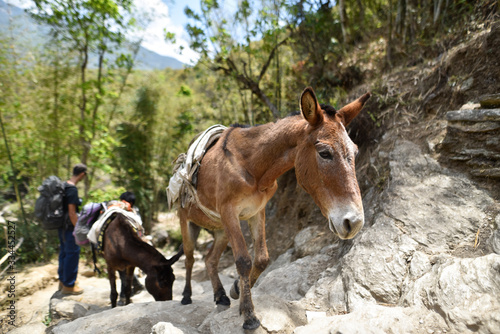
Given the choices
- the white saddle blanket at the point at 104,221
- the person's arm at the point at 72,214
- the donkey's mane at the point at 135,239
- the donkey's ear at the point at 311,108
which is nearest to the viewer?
the donkey's ear at the point at 311,108

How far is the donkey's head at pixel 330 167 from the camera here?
2.03 meters

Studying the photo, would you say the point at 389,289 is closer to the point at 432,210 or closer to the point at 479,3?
the point at 432,210

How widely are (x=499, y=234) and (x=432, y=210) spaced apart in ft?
2.31

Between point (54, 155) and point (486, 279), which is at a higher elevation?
point (54, 155)

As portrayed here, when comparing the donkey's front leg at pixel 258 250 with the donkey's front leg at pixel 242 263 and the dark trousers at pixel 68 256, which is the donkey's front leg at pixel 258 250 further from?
the dark trousers at pixel 68 256

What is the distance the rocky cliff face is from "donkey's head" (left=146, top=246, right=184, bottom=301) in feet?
2.47

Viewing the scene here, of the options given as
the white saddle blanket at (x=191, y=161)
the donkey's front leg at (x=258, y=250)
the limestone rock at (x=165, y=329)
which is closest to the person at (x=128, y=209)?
the white saddle blanket at (x=191, y=161)

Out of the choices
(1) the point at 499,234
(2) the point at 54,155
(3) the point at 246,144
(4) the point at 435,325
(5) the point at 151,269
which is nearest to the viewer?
(4) the point at 435,325

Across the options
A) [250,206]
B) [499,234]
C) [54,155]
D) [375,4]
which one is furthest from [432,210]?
[54,155]

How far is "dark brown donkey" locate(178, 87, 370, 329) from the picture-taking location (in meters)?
2.14

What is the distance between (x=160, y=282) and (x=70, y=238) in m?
2.46

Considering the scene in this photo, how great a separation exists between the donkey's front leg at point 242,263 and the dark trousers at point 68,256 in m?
4.46

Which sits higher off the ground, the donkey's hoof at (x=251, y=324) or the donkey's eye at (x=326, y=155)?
the donkey's eye at (x=326, y=155)

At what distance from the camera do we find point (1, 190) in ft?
27.5
